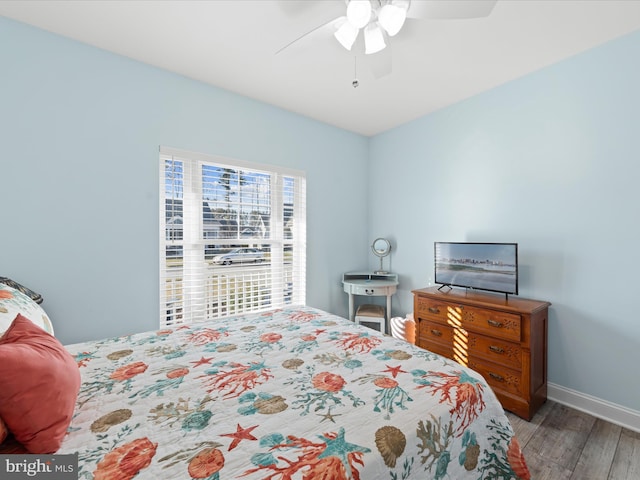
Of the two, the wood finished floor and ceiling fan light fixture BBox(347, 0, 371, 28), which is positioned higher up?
ceiling fan light fixture BBox(347, 0, 371, 28)

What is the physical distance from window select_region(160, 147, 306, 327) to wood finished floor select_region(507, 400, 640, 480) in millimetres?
A: 2225

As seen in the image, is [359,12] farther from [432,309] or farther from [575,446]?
[575,446]

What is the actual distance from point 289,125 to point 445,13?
194 centimetres

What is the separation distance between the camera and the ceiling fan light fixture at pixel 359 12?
1.36 meters

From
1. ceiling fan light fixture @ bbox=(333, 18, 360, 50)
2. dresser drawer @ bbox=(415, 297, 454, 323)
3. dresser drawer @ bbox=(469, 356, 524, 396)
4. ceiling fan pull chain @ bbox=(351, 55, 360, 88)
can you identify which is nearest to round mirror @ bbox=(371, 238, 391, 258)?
dresser drawer @ bbox=(415, 297, 454, 323)

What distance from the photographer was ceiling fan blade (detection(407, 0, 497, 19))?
1353 millimetres

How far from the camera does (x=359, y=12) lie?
1.39 m

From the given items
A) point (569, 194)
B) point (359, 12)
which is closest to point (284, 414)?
point (359, 12)

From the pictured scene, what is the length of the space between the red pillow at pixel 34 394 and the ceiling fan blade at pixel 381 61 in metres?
2.20

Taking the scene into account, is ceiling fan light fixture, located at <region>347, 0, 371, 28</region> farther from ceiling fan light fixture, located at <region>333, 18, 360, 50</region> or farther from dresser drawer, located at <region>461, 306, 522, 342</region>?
dresser drawer, located at <region>461, 306, 522, 342</region>

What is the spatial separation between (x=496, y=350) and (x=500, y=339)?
0.31 feet

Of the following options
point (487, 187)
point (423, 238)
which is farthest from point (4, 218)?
point (487, 187)

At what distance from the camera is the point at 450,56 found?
215 centimetres

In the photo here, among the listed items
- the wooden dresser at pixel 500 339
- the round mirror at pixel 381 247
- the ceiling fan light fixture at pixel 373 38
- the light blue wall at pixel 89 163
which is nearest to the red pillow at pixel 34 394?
Result: the light blue wall at pixel 89 163
